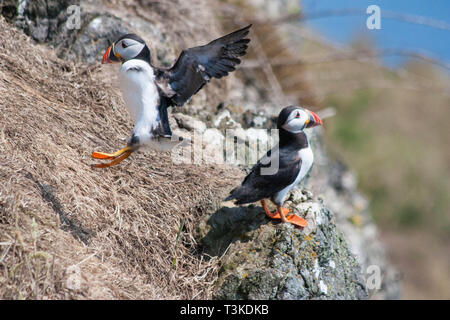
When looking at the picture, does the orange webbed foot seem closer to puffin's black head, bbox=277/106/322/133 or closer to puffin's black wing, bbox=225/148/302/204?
puffin's black wing, bbox=225/148/302/204

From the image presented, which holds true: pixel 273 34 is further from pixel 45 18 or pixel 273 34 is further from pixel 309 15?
pixel 45 18

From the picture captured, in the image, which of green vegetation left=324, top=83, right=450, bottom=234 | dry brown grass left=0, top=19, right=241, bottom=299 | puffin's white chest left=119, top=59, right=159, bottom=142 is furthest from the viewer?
green vegetation left=324, top=83, right=450, bottom=234

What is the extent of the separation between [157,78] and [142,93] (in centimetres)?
21

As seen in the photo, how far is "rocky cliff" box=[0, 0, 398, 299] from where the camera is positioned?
3.65 metres

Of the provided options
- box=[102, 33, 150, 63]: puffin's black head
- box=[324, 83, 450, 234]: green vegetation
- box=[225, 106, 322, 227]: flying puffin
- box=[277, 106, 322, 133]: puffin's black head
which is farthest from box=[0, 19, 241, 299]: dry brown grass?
box=[324, 83, 450, 234]: green vegetation

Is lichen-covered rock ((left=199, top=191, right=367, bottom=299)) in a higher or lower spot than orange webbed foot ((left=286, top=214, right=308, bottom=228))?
lower

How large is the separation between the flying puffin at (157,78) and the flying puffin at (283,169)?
65 centimetres

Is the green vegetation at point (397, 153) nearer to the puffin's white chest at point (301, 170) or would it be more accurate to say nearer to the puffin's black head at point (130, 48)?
the puffin's white chest at point (301, 170)

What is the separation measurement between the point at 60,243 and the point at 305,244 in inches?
74.5

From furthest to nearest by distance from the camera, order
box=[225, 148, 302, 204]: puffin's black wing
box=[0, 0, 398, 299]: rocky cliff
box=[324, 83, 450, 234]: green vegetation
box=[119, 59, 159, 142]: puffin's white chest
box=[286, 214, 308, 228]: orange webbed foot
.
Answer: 1. box=[324, 83, 450, 234]: green vegetation
2. box=[286, 214, 308, 228]: orange webbed foot
3. box=[225, 148, 302, 204]: puffin's black wing
4. box=[119, 59, 159, 142]: puffin's white chest
5. box=[0, 0, 398, 299]: rocky cliff

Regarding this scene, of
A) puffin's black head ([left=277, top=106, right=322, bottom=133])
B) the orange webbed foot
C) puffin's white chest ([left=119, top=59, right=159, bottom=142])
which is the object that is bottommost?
the orange webbed foot

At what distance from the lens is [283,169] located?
4.17m

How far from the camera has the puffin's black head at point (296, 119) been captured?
4258 mm

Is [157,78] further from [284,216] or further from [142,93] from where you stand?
[284,216]
